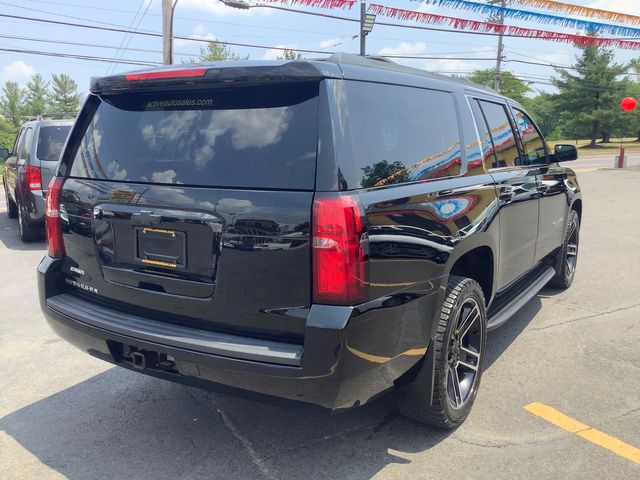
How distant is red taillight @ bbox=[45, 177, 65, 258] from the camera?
303 cm

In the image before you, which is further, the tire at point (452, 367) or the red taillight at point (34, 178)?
the red taillight at point (34, 178)

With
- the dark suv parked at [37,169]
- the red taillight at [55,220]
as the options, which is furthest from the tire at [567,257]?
the dark suv parked at [37,169]

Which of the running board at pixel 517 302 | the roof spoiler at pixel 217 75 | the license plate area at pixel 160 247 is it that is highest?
the roof spoiler at pixel 217 75

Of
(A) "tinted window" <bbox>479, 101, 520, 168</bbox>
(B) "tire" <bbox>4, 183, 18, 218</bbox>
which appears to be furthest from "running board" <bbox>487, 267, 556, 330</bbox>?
(B) "tire" <bbox>4, 183, 18, 218</bbox>

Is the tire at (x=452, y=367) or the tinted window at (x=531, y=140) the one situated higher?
the tinted window at (x=531, y=140)

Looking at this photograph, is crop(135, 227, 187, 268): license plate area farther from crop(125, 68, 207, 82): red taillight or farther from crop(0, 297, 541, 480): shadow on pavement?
crop(0, 297, 541, 480): shadow on pavement

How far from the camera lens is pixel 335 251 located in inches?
86.4

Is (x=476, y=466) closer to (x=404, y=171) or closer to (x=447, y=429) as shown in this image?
(x=447, y=429)

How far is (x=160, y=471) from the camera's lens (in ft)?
8.71

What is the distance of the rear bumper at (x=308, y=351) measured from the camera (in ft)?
7.21

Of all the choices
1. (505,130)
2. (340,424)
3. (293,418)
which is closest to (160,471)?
(293,418)

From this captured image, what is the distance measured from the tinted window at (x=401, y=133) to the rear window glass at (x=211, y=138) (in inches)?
9.9

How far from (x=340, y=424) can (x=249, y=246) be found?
1365 mm

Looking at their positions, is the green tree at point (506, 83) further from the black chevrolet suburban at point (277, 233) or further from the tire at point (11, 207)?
the black chevrolet suburban at point (277, 233)
